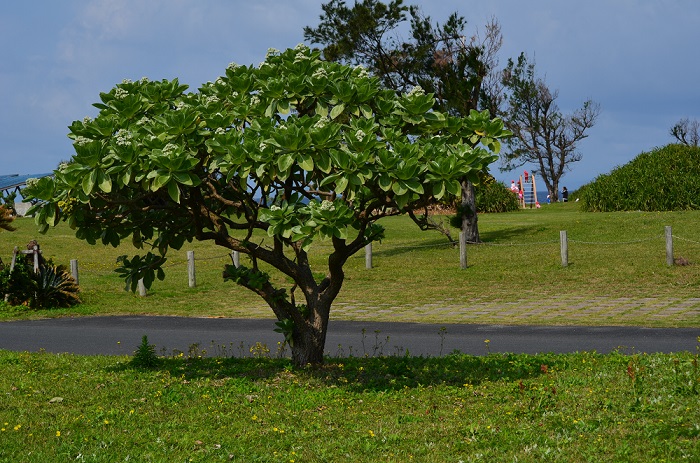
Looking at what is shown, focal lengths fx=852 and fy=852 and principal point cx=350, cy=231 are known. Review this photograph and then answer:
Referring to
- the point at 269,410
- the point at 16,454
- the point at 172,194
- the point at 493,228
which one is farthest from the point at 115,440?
the point at 493,228

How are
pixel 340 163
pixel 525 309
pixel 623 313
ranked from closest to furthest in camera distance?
pixel 340 163
pixel 623 313
pixel 525 309

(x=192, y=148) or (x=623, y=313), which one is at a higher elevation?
(x=192, y=148)

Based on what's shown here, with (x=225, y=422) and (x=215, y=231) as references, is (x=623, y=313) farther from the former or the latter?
(x=225, y=422)

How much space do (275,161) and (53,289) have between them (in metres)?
15.1

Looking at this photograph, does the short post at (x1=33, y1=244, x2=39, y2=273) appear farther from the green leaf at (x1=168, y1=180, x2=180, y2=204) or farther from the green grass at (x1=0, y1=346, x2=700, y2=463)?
the green leaf at (x1=168, y1=180, x2=180, y2=204)

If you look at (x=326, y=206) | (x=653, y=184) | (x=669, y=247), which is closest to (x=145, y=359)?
(x=326, y=206)

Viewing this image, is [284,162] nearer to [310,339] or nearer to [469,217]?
[310,339]

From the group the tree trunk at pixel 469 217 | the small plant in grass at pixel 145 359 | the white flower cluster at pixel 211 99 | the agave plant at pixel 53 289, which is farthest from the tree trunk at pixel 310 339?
the tree trunk at pixel 469 217

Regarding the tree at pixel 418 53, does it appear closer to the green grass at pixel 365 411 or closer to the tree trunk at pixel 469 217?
the tree trunk at pixel 469 217

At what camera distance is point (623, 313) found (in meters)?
17.6

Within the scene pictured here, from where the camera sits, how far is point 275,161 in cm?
830

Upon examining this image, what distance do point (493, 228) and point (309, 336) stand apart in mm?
27315

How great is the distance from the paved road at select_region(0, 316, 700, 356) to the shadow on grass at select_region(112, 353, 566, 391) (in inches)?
30.8

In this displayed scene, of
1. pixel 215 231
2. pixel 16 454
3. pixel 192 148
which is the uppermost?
pixel 192 148
